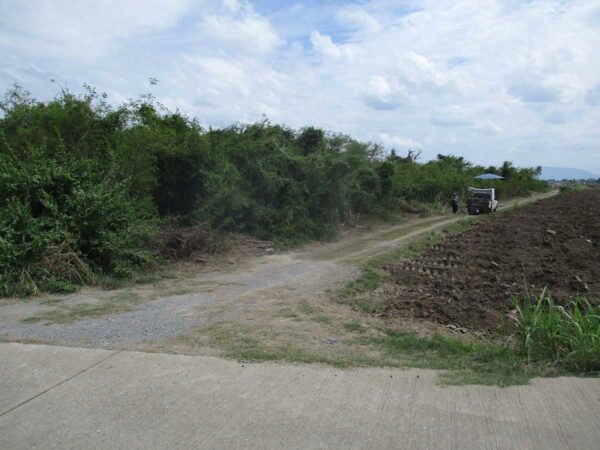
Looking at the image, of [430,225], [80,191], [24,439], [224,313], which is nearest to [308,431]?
[24,439]

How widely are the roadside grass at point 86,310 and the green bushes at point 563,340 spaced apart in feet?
18.5

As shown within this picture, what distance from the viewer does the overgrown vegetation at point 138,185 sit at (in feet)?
32.5

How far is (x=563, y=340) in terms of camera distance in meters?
5.50

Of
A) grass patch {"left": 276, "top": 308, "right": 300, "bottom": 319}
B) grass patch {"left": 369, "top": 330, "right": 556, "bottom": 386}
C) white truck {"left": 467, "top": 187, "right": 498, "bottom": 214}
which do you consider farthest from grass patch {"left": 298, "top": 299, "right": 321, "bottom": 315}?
white truck {"left": 467, "top": 187, "right": 498, "bottom": 214}

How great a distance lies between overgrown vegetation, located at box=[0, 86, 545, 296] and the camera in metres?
9.91

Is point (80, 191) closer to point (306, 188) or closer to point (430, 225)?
point (306, 188)

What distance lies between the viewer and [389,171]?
81.8 feet

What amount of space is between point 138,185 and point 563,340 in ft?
34.4

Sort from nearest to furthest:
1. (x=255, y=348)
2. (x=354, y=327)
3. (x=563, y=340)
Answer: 1. (x=563, y=340)
2. (x=255, y=348)
3. (x=354, y=327)

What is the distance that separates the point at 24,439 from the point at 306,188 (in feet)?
45.6

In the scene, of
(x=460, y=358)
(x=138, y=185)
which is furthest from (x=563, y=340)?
(x=138, y=185)

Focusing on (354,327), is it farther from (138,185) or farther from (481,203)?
(481,203)

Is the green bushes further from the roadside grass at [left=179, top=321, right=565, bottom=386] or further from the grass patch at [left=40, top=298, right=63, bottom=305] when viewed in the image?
the grass patch at [left=40, top=298, right=63, bottom=305]

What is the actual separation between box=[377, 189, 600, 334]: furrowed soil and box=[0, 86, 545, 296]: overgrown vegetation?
4508 mm
